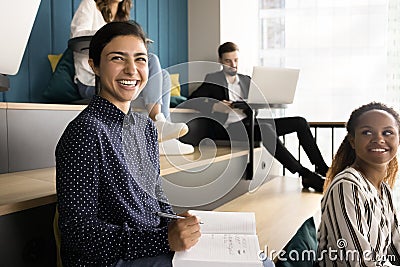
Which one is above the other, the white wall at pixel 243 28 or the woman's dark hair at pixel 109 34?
the white wall at pixel 243 28

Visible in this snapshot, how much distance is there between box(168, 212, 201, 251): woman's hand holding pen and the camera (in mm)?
904

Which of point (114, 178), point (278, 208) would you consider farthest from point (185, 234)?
point (278, 208)

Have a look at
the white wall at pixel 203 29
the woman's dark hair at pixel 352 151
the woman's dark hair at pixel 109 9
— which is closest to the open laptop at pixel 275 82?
the woman's dark hair at pixel 109 9

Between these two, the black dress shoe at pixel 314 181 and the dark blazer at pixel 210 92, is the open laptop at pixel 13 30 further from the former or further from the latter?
the black dress shoe at pixel 314 181

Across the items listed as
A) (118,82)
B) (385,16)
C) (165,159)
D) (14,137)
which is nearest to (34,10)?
(118,82)

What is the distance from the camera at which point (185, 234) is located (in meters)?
0.90

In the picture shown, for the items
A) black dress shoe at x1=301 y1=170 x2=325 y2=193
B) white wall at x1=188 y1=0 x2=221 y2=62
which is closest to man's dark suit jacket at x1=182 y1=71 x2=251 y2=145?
black dress shoe at x1=301 y1=170 x2=325 y2=193

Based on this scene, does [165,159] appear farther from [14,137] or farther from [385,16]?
[385,16]

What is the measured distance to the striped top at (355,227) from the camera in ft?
3.58

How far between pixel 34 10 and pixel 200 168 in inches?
16.6

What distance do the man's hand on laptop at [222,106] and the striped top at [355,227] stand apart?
49cm

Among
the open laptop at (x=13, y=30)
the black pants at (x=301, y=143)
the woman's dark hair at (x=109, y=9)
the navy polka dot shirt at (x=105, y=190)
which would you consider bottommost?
the black pants at (x=301, y=143)

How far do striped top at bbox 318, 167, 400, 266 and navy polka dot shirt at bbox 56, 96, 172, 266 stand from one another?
1.48 feet

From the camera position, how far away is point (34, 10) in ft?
2.80
